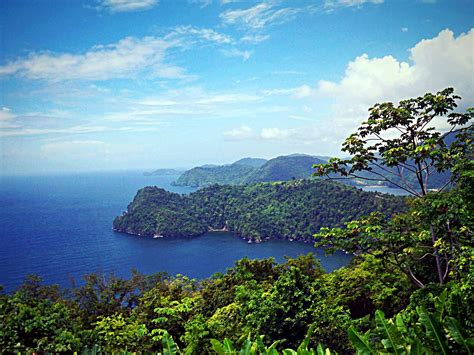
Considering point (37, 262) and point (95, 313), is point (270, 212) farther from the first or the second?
point (95, 313)

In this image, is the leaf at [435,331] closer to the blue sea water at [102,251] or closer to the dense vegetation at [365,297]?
the dense vegetation at [365,297]

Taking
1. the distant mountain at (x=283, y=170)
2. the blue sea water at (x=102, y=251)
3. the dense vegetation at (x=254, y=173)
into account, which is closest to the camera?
the blue sea water at (x=102, y=251)

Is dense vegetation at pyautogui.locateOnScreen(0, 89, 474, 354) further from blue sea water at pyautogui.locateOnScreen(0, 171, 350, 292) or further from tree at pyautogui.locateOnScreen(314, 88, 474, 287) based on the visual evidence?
blue sea water at pyautogui.locateOnScreen(0, 171, 350, 292)

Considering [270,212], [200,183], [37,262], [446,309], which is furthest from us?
[200,183]

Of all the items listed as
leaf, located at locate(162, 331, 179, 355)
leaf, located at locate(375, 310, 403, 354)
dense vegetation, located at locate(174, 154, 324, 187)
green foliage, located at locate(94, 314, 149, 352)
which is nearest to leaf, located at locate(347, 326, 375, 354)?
leaf, located at locate(375, 310, 403, 354)

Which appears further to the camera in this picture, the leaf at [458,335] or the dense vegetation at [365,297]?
the dense vegetation at [365,297]

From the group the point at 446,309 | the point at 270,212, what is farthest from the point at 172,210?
the point at 446,309

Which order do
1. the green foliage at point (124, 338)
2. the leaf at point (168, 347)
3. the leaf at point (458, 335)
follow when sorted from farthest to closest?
the green foliage at point (124, 338)
the leaf at point (168, 347)
the leaf at point (458, 335)

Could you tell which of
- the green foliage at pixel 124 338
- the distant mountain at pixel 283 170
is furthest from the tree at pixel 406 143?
the distant mountain at pixel 283 170

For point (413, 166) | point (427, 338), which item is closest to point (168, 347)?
point (427, 338)
